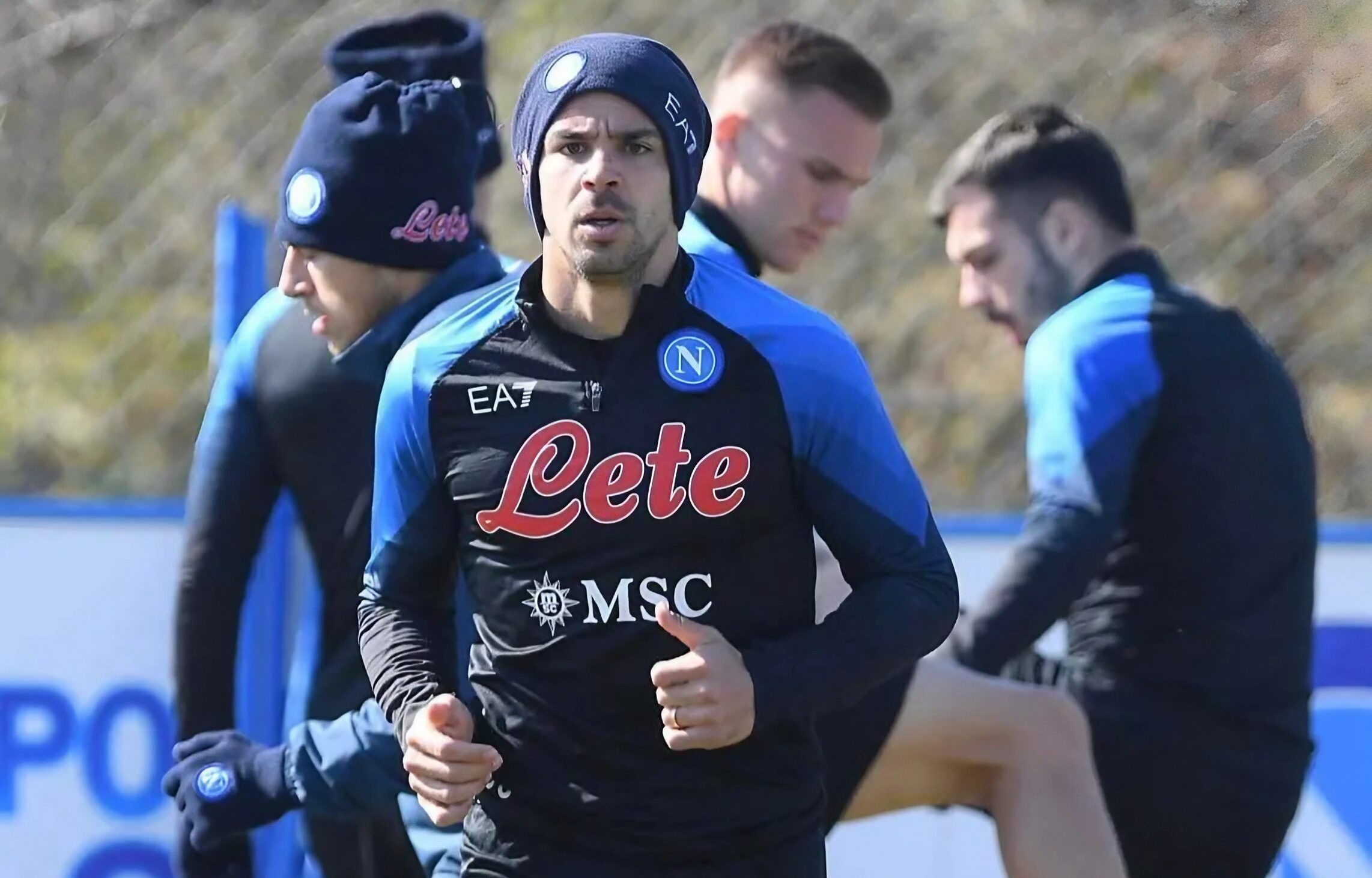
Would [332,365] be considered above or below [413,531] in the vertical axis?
above

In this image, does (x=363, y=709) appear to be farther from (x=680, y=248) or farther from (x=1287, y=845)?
(x=1287, y=845)

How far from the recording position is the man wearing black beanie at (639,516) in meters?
2.29

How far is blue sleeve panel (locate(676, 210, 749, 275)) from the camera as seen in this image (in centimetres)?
341

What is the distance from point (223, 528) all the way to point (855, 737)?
112cm

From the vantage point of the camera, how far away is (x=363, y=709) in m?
2.78

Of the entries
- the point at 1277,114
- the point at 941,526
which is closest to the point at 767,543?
the point at 941,526

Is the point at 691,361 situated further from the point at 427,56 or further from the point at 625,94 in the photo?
the point at 427,56

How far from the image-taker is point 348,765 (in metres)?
2.71

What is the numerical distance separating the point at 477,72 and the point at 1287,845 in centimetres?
233

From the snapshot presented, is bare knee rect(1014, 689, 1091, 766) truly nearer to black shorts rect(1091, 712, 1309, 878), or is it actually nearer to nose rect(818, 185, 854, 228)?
black shorts rect(1091, 712, 1309, 878)

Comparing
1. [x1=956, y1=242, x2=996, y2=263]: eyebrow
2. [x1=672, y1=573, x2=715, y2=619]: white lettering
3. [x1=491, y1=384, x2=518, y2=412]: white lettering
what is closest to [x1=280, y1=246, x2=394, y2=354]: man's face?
[x1=491, y1=384, x2=518, y2=412]: white lettering

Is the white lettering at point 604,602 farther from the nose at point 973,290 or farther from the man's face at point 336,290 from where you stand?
the nose at point 973,290

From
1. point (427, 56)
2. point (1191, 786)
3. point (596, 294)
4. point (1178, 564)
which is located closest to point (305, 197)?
point (427, 56)

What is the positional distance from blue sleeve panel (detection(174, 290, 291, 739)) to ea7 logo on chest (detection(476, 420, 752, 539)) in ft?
3.52
